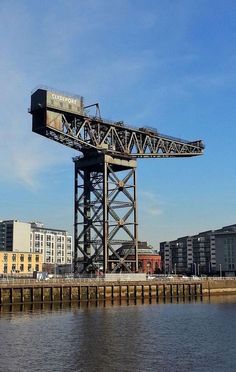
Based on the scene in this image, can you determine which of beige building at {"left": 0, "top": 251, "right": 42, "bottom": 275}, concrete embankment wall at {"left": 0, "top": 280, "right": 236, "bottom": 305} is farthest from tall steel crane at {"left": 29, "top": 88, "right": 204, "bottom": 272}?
beige building at {"left": 0, "top": 251, "right": 42, "bottom": 275}

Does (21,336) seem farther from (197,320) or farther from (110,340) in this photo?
(197,320)

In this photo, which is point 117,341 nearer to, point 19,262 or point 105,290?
point 105,290

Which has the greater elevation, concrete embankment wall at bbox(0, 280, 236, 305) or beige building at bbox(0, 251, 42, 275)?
beige building at bbox(0, 251, 42, 275)

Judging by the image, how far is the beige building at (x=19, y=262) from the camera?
183 m

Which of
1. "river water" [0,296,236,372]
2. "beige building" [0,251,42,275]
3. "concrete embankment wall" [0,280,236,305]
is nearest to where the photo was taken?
"river water" [0,296,236,372]

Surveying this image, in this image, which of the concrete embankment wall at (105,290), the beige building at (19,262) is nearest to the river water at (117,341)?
the concrete embankment wall at (105,290)

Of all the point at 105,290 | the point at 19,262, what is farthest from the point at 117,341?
the point at 19,262

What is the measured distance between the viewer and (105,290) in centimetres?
8825

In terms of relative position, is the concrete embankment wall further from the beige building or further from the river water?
the beige building

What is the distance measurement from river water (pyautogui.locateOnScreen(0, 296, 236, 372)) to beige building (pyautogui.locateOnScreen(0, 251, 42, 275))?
119 m

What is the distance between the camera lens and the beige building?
182875 mm

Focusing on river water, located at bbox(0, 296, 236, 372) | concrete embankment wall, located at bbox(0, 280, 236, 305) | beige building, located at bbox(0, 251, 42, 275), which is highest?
beige building, located at bbox(0, 251, 42, 275)

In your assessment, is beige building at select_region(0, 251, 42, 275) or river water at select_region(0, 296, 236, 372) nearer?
river water at select_region(0, 296, 236, 372)

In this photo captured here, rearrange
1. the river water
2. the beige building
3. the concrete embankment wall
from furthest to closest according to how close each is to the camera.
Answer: the beige building < the concrete embankment wall < the river water
